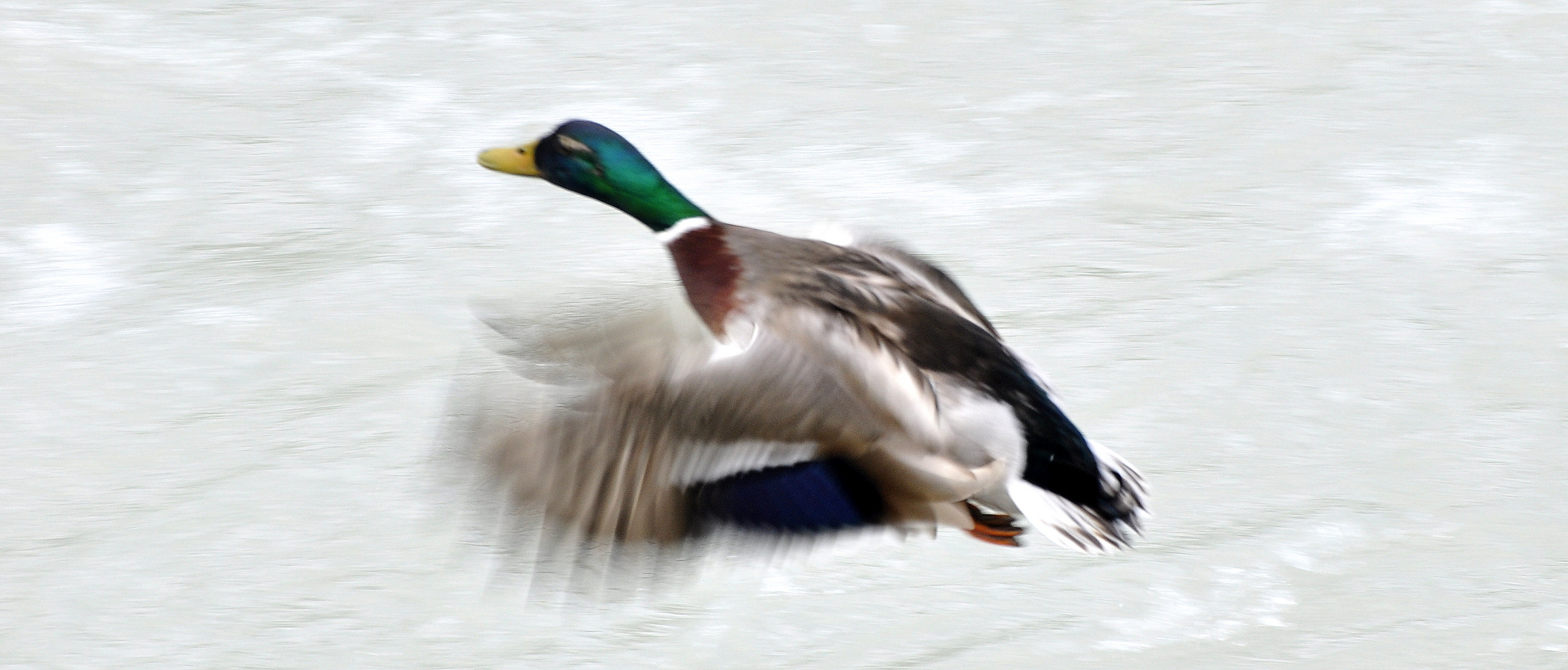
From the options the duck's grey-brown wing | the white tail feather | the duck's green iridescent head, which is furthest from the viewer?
the duck's green iridescent head

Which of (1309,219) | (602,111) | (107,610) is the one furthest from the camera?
(602,111)

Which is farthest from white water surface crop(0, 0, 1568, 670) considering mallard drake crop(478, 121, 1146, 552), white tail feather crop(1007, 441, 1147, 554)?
mallard drake crop(478, 121, 1146, 552)

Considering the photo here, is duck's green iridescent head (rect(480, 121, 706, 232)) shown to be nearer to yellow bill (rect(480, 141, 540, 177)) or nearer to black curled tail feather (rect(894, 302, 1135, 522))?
yellow bill (rect(480, 141, 540, 177))

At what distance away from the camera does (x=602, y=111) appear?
3.74m

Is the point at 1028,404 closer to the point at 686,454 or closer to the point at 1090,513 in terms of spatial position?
the point at 1090,513

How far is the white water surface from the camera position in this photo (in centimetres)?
226

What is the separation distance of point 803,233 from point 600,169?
55 cm

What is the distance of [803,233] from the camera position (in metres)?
3.23

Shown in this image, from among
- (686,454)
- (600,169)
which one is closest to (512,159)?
(600,169)

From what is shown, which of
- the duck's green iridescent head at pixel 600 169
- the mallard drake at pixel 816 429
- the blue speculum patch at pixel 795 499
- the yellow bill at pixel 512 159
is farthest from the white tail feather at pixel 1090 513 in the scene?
the yellow bill at pixel 512 159

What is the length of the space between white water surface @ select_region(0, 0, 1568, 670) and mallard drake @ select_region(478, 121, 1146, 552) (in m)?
0.17

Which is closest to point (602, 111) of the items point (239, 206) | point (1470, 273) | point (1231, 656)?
point (239, 206)

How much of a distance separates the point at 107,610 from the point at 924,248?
157cm

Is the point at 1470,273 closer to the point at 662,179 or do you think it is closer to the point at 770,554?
the point at 662,179
